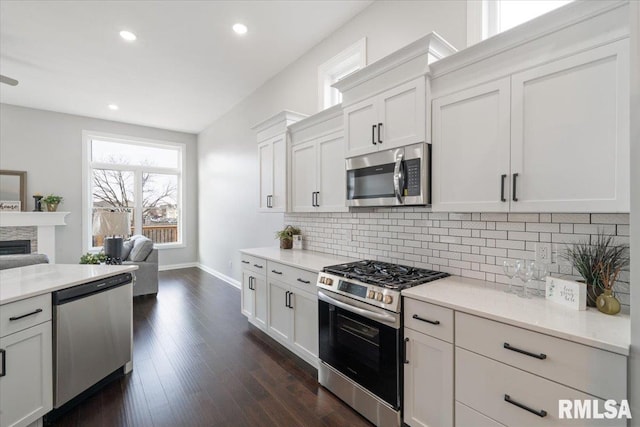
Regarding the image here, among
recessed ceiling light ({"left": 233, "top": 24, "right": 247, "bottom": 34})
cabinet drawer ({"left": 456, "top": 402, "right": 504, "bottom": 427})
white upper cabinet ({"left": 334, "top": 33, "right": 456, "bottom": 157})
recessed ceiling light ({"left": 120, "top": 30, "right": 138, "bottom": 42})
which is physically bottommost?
cabinet drawer ({"left": 456, "top": 402, "right": 504, "bottom": 427})

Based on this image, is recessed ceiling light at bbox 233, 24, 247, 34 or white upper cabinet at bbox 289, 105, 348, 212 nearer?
white upper cabinet at bbox 289, 105, 348, 212

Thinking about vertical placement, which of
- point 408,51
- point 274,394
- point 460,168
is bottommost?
point 274,394

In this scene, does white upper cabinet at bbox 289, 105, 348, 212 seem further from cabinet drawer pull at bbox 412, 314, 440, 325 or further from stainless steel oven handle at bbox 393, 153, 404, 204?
cabinet drawer pull at bbox 412, 314, 440, 325

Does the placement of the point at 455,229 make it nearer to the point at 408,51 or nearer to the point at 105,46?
the point at 408,51

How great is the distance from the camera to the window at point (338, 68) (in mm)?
3033

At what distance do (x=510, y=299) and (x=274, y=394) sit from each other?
6.02ft

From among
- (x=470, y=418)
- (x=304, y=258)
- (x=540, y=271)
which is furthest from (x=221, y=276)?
(x=540, y=271)

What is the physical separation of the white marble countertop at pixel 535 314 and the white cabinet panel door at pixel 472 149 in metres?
0.50

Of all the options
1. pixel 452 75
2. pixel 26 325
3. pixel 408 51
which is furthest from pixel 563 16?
pixel 26 325

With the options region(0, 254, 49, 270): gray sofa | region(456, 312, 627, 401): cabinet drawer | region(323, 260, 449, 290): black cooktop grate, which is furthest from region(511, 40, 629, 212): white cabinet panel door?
region(0, 254, 49, 270): gray sofa

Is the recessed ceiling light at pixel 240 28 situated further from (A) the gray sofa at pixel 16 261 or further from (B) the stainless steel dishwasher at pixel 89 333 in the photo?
(A) the gray sofa at pixel 16 261

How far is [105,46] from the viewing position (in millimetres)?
3576

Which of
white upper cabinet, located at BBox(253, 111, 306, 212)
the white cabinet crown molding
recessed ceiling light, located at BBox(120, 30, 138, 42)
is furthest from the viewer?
white upper cabinet, located at BBox(253, 111, 306, 212)

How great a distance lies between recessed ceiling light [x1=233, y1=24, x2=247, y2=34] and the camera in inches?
127
